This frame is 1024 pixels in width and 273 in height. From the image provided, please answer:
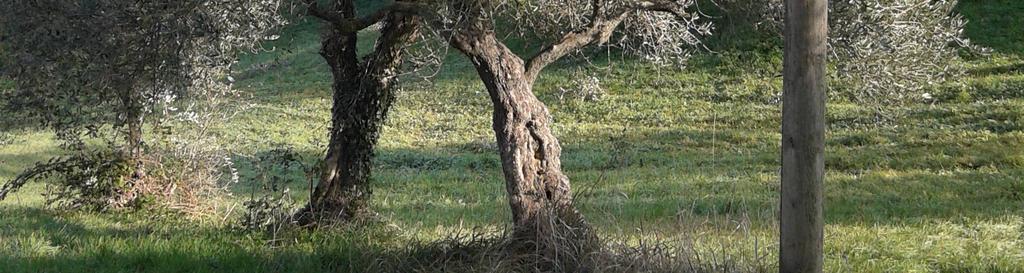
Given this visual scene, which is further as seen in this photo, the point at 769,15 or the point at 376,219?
the point at 376,219

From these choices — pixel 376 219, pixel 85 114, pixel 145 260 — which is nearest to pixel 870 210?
pixel 376 219

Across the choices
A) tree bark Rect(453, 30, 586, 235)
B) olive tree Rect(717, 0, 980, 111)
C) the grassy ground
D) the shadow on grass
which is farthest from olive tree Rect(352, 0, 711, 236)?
the grassy ground

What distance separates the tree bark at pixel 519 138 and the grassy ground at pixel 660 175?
707 millimetres

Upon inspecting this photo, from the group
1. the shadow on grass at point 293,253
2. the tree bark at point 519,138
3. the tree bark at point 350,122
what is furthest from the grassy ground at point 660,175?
the tree bark at point 519,138

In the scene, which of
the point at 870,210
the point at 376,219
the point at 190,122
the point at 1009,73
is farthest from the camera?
the point at 1009,73

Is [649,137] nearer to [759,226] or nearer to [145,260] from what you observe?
[759,226]

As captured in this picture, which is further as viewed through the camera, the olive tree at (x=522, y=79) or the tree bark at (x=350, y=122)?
the tree bark at (x=350, y=122)

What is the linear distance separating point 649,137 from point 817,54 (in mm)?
16606

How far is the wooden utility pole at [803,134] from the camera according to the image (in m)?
5.55

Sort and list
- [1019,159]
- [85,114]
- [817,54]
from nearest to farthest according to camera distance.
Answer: [817,54] → [85,114] → [1019,159]

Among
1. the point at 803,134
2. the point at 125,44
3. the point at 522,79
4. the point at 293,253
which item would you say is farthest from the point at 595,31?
the point at 125,44

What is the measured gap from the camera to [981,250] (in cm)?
827

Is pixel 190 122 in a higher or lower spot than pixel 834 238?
higher

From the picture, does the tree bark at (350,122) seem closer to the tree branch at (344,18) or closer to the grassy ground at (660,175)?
the grassy ground at (660,175)
